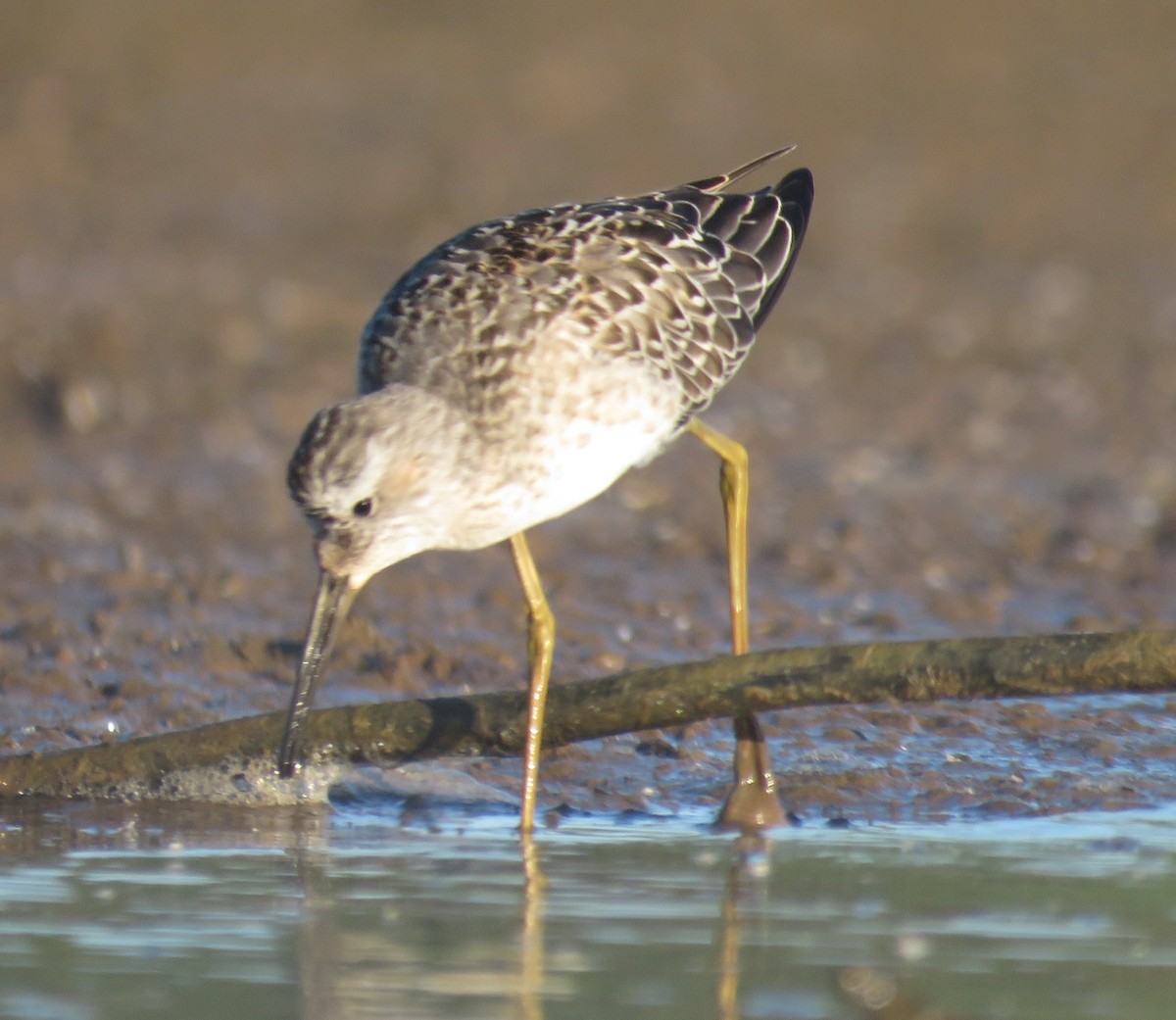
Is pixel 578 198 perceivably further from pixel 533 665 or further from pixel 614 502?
pixel 533 665

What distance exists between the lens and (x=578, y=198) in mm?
17625

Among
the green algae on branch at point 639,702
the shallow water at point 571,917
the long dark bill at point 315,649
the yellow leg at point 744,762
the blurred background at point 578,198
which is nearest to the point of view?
the shallow water at point 571,917

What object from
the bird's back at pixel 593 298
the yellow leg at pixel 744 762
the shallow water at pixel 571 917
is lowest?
the shallow water at pixel 571 917

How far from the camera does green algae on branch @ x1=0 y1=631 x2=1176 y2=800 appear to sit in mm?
6020

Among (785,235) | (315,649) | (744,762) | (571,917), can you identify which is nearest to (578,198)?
(785,235)

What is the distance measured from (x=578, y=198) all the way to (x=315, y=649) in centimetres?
1125

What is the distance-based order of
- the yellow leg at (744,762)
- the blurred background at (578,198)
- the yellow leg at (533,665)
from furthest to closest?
the blurred background at (578,198), the yellow leg at (744,762), the yellow leg at (533,665)

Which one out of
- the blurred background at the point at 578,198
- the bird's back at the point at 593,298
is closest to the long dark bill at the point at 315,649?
the bird's back at the point at 593,298

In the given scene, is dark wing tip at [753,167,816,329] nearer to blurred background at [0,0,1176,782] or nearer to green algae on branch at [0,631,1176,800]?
blurred background at [0,0,1176,782]

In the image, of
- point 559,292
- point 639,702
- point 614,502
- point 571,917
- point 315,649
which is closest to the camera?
point 571,917

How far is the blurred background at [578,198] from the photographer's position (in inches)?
382

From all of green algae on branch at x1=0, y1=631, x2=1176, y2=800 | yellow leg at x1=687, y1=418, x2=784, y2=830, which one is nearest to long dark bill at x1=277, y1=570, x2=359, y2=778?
green algae on branch at x1=0, y1=631, x2=1176, y2=800

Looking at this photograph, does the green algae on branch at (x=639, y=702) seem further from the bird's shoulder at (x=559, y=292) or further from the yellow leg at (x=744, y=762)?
the bird's shoulder at (x=559, y=292)

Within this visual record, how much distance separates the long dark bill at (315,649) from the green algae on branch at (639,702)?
16 cm
